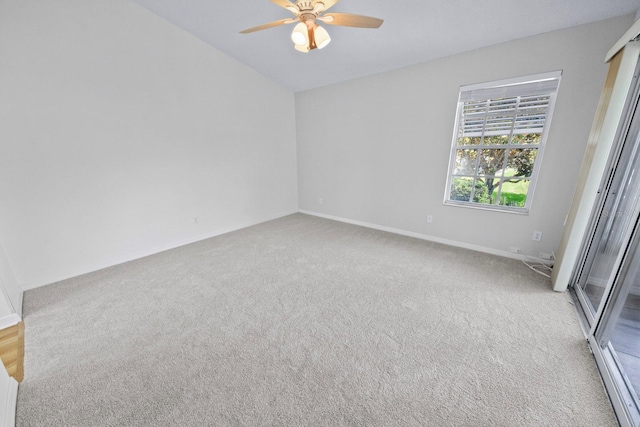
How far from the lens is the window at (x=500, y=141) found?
2.48 metres

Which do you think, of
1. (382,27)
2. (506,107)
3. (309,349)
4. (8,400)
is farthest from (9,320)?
(506,107)

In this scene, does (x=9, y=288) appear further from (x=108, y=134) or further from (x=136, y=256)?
(x=108, y=134)

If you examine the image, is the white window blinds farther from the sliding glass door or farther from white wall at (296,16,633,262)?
the sliding glass door

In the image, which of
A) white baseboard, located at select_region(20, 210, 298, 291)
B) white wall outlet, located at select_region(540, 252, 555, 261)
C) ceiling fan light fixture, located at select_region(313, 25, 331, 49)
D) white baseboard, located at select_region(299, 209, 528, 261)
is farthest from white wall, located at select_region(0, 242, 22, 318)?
white wall outlet, located at select_region(540, 252, 555, 261)

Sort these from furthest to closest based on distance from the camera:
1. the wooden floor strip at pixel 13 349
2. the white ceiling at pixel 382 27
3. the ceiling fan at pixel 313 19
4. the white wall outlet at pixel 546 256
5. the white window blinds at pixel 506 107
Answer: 1. the white wall outlet at pixel 546 256
2. the white window blinds at pixel 506 107
3. the white ceiling at pixel 382 27
4. the ceiling fan at pixel 313 19
5. the wooden floor strip at pixel 13 349

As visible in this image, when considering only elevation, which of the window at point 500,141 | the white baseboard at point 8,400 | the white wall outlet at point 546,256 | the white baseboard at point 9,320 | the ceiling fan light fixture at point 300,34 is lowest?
the white baseboard at point 9,320

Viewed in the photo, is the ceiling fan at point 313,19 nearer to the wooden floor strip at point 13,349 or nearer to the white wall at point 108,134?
the white wall at point 108,134

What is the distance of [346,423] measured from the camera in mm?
1110

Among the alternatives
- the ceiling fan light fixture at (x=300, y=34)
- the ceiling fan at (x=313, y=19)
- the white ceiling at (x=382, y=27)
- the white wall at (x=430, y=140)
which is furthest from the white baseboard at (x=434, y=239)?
the ceiling fan light fixture at (x=300, y=34)

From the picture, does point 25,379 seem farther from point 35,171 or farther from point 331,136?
point 331,136

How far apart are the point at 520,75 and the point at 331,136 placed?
265cm

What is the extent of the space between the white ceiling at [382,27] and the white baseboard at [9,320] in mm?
3408

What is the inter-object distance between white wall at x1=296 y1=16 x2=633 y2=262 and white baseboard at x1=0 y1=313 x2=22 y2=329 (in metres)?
3.98

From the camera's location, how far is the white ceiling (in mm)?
2016
